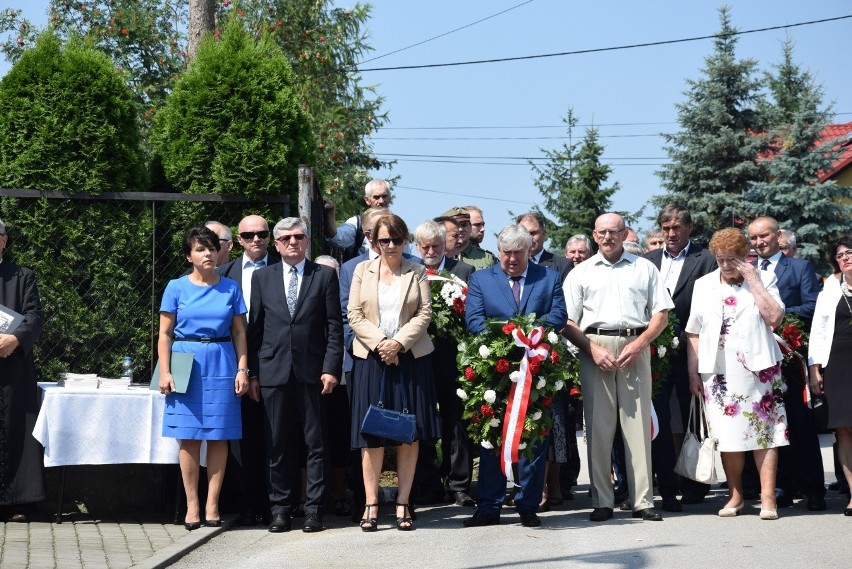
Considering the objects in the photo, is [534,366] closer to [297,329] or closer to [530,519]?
[530,519]

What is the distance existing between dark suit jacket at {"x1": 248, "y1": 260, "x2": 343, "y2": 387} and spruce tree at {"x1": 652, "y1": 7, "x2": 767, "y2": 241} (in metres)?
24.9

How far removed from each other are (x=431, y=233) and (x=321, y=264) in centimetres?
107

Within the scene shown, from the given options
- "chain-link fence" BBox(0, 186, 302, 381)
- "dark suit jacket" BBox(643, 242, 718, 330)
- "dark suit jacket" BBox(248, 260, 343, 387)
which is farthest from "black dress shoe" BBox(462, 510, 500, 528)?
"chain-link fence" BBox(0, 186, 302, 381)

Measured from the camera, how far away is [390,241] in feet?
27.9

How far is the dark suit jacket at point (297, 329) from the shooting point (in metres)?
8.45

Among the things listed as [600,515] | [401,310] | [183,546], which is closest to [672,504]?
[600,515]

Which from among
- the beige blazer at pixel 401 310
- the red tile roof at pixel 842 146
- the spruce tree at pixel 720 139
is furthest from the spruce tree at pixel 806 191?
the beige blazer at pixel 401 310

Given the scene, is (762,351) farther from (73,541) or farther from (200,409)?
(73,541)

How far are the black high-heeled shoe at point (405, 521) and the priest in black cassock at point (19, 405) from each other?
257 centimetres

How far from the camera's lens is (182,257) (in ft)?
32.4

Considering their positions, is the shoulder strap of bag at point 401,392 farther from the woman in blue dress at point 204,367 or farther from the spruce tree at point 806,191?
the spruce tree at point 806,191

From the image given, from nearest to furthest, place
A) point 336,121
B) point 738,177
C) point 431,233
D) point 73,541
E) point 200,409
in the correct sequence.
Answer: point 73,541, point 200,409, point 431,233, point 336,121, point 738,177

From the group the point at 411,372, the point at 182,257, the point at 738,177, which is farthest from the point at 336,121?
the point at 411,372

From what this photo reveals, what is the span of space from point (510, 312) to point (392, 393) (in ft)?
3.43
